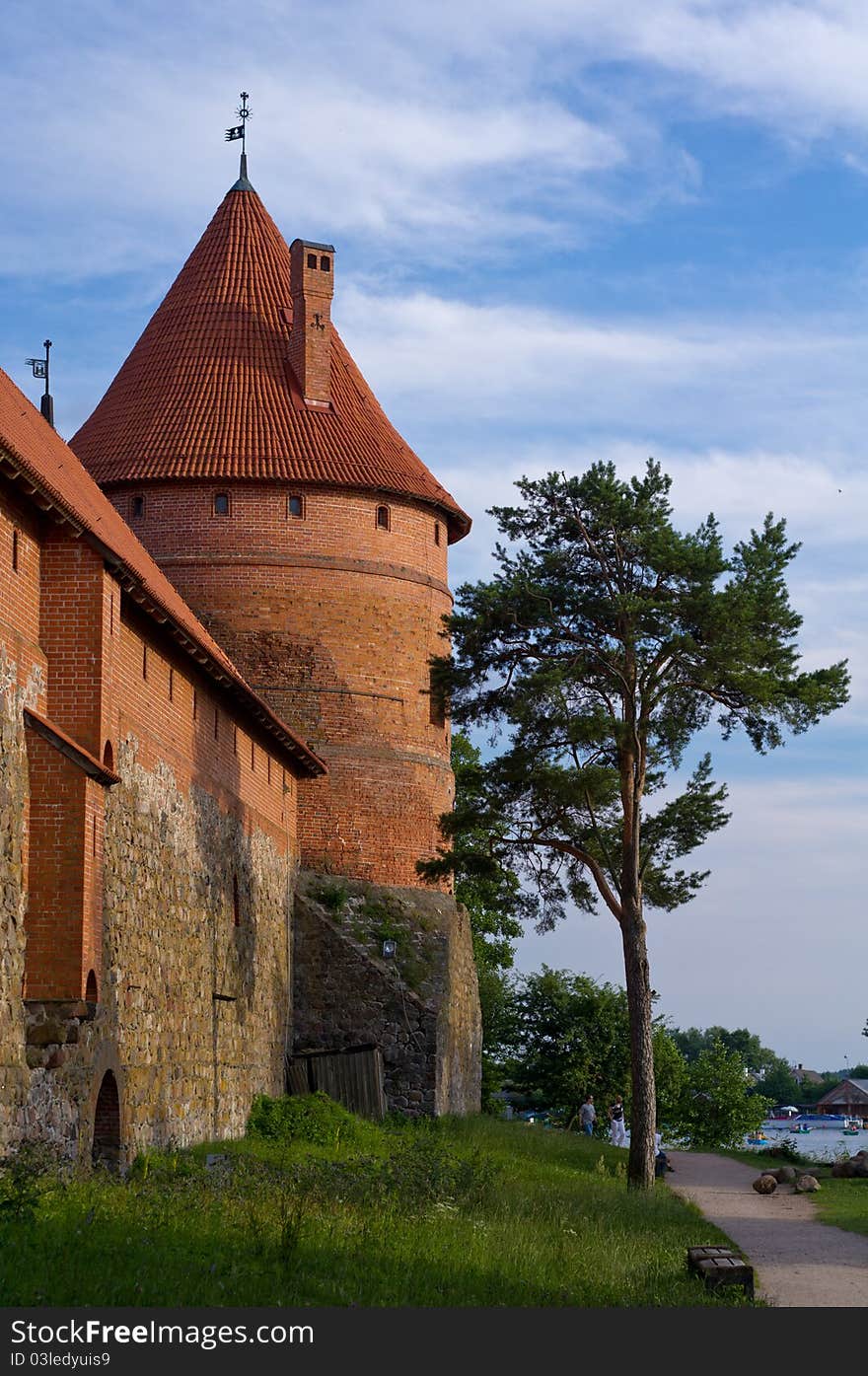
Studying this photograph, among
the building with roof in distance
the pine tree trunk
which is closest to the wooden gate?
the pine tree trunk

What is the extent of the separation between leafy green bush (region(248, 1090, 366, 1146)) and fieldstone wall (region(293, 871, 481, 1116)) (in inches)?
83.9

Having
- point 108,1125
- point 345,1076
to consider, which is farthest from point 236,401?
point 108,1125

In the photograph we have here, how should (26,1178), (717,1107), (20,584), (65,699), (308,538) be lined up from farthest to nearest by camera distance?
(717,1107)
(308,538)
(65,699)
(20,584)
(26,1178)

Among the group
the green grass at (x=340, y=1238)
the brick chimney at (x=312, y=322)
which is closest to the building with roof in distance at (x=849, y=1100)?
the brick chimney at (x=312, y=322)

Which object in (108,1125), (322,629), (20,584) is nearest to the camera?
(20,584)

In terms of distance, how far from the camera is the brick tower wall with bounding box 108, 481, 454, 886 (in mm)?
27750

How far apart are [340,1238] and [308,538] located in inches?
661

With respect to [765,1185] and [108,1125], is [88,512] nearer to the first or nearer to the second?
[108,1125]

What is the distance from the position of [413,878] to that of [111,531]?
32.6 feet

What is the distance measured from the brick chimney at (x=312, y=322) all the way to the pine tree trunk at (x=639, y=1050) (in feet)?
33.5

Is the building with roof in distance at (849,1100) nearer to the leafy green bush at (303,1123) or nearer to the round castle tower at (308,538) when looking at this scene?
the round castle tower at (308,538)

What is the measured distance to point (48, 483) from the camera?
1459 centimetres

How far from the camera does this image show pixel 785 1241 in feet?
58.5

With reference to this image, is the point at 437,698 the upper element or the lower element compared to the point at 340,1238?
upper
